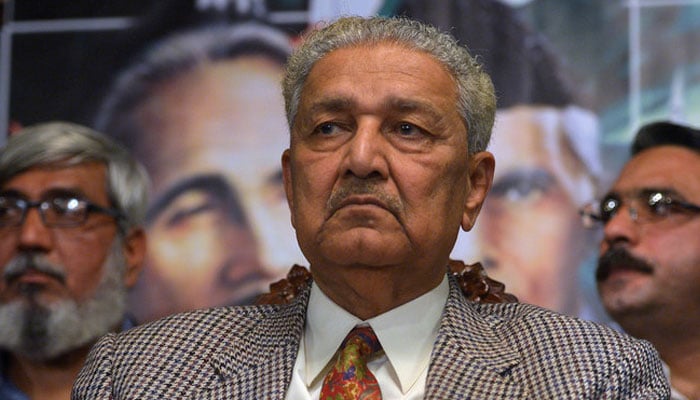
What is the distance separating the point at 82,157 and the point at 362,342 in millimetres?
1619

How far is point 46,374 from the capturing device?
3473mm

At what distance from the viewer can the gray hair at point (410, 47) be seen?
2340 millimetres

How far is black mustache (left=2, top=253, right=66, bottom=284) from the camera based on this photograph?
3.43 meters

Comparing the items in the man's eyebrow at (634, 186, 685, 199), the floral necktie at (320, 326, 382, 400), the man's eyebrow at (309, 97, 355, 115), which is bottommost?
the floral necktie at (320, 326, 382, 400)

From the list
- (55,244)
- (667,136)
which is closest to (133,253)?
(55,244)

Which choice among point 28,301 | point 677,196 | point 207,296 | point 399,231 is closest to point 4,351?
point 28,301

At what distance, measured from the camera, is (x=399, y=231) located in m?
2.19

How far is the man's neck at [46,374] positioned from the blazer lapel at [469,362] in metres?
1.60

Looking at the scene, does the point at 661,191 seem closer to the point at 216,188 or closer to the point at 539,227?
the point at 539,227

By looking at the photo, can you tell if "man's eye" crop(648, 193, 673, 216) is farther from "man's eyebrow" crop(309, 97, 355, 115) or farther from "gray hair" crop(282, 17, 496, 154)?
"man's eyebrow" crop(309, 97, 355, 115)

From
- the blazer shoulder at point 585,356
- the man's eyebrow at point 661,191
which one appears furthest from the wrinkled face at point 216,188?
the blazer shoulder at point 585,356

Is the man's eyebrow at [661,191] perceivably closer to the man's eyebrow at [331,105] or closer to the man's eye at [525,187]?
the man's eye at [525,187]

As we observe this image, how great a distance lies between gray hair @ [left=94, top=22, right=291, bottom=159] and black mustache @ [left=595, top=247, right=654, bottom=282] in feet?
4.21

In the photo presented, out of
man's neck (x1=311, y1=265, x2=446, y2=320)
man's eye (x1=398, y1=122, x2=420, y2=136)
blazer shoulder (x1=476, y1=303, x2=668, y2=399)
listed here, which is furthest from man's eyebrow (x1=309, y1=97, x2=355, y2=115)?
blazer shoulder (x1=476, y1=303, x2=668, y2=399)
